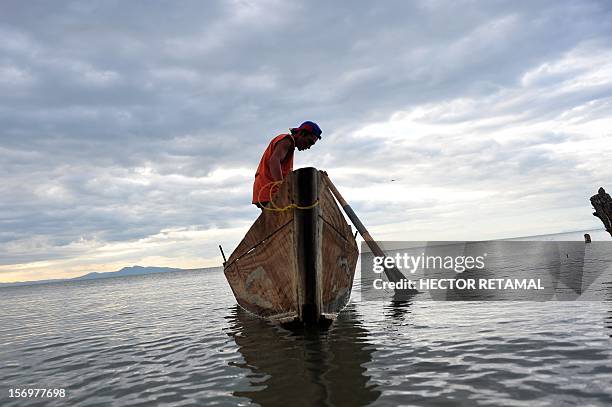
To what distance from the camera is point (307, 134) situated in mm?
7625

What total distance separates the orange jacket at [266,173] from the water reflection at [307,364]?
263 centimetres

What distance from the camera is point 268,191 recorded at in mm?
7441

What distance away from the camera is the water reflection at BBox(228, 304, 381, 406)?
12.6 feet

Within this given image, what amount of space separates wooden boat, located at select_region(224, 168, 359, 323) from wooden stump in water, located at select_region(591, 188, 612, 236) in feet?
42.6

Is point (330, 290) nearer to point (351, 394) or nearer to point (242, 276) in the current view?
point (242, 276)

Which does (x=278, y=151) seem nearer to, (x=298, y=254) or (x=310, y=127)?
(x=310, y=127)

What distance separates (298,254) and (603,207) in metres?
15.0

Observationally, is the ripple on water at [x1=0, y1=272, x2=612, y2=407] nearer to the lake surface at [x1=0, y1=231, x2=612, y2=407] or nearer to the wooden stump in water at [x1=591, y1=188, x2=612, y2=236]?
the lake surface at [x1=0, y1=231, x2=612, y2=407]

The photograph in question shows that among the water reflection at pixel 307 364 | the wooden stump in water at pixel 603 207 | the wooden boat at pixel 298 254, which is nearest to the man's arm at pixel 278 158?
the wooden boat at pixel 298 254

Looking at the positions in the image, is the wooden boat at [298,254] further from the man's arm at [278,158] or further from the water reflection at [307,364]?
the man's arm at [278,158]

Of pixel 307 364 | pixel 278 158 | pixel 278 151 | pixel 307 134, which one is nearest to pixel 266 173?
pixel 278 158

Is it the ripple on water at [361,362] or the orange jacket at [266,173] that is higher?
the orange jacket at [266,173]

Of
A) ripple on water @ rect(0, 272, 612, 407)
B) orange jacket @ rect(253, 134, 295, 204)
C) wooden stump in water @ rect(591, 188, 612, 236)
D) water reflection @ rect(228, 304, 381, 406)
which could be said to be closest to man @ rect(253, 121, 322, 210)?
orange jacket @ rect(253, 134, 295, 204)

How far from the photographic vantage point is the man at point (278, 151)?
7.52 meters
